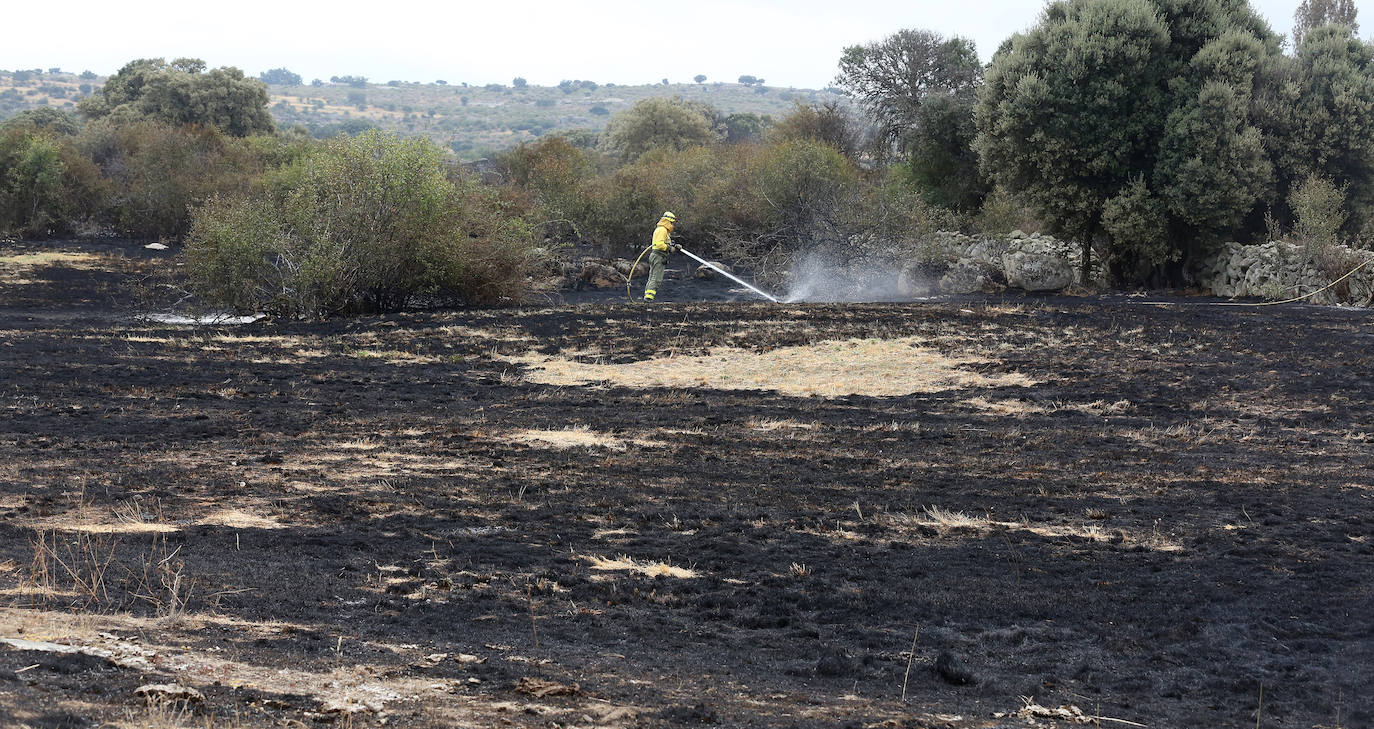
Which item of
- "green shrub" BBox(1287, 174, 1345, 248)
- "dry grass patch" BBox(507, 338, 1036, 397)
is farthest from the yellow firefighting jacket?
"green shrub" BBox(1287, 174, 1345, 248)

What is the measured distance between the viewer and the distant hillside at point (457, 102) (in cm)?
12231

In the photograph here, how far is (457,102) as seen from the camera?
532ft

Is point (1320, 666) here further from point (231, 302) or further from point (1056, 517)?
point (231, 302)

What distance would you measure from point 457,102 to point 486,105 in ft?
18.7

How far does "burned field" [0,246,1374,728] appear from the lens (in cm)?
491

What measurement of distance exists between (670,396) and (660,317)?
742 centimetres

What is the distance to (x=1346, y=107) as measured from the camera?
24609 millimetres

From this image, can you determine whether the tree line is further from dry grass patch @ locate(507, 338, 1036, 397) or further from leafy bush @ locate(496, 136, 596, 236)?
dry grass patch @ locate(507, 338, 1036, 397)

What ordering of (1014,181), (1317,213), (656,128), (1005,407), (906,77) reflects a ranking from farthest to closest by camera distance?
(656,128)
(906,77)
(1014,181)
(1317,213)
(1005,407)

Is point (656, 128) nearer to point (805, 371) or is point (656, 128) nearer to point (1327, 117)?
point (1327, 117)

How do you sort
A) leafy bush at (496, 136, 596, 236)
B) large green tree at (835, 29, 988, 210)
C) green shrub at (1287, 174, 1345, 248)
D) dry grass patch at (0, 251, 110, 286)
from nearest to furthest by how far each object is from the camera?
green shrub at (1287, 174, 1345, 248), dry grass patch at (0, 251, 110, 286), leafy bush at (496, 136, 596, 236), large green tree at (835, 29, 988, 210)

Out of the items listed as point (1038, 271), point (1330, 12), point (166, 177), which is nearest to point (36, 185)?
point (166, 177)

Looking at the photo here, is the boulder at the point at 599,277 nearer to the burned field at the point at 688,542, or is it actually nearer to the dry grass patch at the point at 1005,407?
the burned field at the point at 688,542

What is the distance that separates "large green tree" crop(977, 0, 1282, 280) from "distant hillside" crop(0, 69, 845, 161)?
269 feet
